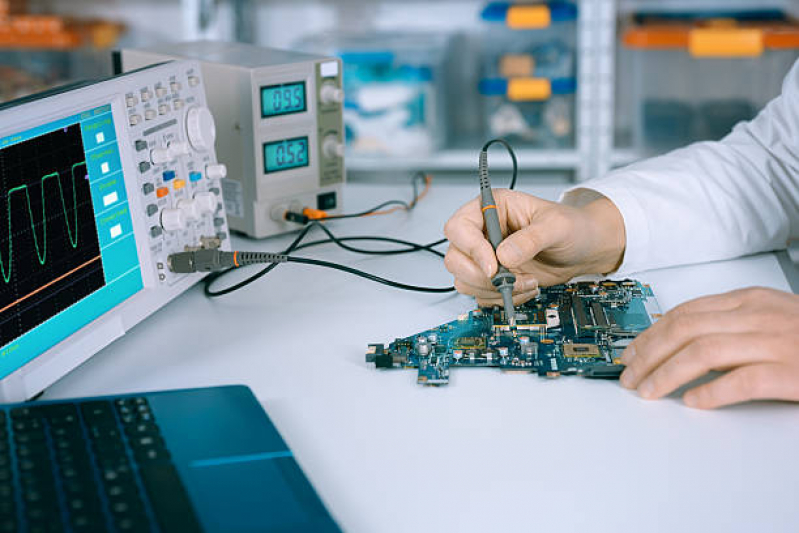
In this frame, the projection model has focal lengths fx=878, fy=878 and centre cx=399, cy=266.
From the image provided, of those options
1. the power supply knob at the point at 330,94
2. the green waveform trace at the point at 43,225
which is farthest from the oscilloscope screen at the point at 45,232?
the power supply knob at the point at 330,94

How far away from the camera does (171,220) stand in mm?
927

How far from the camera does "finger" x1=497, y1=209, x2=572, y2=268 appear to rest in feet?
2.92

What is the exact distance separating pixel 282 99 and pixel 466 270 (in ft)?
1.41

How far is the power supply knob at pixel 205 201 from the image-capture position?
973 mm

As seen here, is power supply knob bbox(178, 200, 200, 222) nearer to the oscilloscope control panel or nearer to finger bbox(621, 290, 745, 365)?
the oscilloscope control panel

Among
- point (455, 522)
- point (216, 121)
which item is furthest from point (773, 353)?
point (216, 121)

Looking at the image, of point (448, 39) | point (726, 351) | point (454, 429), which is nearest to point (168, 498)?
point (454, 429)

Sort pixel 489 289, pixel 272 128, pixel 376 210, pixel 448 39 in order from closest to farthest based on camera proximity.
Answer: pixel 489 289
pixel 272 128
pixel 376 210
pixel 448 39

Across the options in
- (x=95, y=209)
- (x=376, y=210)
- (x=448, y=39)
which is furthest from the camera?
(x=448, y=39)

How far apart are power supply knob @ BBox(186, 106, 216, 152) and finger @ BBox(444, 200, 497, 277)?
0.29 meters

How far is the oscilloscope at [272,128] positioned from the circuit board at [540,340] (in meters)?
0.42

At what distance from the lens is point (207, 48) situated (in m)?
1.34

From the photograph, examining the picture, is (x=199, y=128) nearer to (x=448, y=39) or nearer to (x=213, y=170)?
(x=213, y=170)

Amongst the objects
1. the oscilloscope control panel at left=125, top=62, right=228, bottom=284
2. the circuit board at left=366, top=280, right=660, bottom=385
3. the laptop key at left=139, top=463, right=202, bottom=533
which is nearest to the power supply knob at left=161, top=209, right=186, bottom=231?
the oscilloscope control panel at left=125, top=62, right=228, bottom=284
